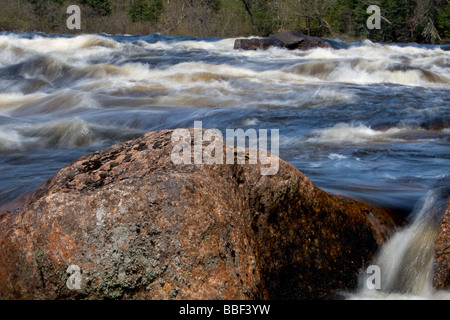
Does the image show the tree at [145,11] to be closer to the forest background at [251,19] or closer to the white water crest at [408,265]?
the forest background at [251,19]

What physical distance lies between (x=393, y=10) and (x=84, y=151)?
1188 inches

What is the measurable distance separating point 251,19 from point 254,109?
28.7 m

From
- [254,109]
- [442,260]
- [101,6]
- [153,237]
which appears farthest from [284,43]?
[101,6]

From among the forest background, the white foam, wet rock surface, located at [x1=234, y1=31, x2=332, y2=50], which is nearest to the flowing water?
the white foam

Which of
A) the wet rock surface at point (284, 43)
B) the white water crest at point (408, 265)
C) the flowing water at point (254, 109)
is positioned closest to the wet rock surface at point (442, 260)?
the white water crest at point (408, 265)

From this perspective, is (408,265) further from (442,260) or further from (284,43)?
(284,43)

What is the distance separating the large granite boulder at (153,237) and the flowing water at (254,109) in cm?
142

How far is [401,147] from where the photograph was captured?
20.7 ft

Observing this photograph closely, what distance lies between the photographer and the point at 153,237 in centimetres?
224

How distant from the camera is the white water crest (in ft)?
9.91

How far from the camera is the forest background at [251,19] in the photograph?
1260 inches
